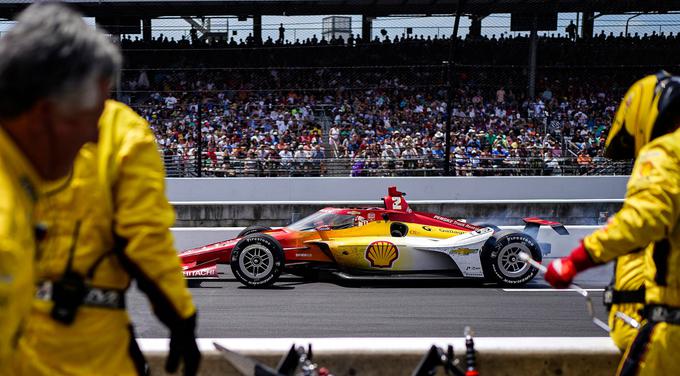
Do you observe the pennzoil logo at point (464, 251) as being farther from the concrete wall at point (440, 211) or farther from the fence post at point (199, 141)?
the fence post at point (199, 141)

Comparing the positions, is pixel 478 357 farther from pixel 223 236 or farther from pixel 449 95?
pixel 449 95

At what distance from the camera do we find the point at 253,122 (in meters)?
18.9

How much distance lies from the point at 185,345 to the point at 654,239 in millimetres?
1299

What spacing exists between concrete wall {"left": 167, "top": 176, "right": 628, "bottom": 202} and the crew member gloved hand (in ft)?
48.4

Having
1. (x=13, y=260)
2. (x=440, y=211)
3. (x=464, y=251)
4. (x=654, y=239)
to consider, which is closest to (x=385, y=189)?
(x=440, y=211)

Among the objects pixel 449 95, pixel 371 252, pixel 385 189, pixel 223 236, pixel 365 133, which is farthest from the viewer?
pixel 365 133

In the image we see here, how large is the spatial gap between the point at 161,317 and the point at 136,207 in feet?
0.94

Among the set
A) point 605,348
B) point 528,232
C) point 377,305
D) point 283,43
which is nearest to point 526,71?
point 283,43

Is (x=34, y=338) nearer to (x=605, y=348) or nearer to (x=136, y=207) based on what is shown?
(x=136, y=207)

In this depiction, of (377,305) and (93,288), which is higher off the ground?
(93,288)

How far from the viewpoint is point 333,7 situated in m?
28.5

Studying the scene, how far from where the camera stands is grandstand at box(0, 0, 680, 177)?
17.5m

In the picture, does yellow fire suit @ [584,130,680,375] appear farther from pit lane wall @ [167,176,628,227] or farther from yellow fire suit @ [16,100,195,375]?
pit lane wall @ [167,176,628,227]

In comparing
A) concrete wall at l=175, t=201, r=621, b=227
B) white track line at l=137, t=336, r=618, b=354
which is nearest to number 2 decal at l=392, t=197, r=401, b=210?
concrete wall at l=175, t=201, r=621, b=227
